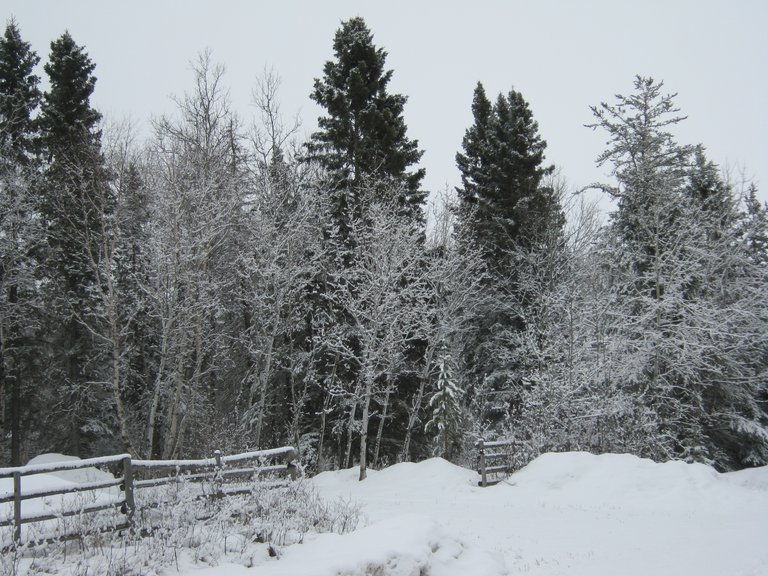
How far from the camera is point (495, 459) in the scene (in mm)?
19406

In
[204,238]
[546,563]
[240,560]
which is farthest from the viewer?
[204,238]

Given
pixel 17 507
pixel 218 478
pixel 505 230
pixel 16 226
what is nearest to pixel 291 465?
pixel 218 478

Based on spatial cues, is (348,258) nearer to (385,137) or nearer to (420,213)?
(420,213)

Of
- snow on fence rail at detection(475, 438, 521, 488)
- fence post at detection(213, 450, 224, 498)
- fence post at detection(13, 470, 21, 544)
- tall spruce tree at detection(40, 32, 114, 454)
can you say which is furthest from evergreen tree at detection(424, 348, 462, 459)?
fence post at detection(13, 470, 21, 544)

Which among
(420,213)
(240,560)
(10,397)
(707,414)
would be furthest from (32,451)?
(707,414)

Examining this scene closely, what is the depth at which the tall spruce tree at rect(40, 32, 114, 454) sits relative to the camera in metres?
22.6

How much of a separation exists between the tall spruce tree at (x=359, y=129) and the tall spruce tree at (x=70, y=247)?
31.6 ft

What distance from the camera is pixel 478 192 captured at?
2927 centimetres

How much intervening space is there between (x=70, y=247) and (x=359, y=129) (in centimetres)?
1345

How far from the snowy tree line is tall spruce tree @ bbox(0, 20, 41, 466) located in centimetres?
14

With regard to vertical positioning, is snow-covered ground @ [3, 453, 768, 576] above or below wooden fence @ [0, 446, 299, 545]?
below

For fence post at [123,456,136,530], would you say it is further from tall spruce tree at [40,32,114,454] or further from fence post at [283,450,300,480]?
tall spruce tree at [40,32,114,454]

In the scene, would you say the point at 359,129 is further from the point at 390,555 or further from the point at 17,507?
the point at 390,555

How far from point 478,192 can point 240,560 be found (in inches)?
968
